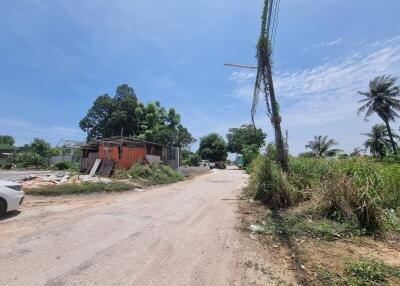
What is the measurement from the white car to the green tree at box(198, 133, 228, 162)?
181ft

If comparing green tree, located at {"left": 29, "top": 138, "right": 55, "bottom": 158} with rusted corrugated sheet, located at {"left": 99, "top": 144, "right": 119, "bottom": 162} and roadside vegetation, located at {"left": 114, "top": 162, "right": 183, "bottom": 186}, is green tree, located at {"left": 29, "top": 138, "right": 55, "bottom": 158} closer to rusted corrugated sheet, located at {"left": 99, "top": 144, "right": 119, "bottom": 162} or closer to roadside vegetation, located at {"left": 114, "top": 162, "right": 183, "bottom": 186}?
rusted corrugated sheet, located at {"left": 99, "top": 144, "right": 119, "bottom": 162}

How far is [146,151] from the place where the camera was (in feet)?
80.4

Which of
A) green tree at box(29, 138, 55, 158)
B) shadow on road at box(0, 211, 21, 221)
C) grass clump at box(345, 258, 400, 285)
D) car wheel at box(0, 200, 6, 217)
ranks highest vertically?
green tree at box(29, 138, 55, 158)

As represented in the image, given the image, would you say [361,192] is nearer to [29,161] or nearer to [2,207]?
[2,207]

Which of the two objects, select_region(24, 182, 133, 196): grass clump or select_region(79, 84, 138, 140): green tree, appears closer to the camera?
select_region(24, 182, 133, 196): grass clump

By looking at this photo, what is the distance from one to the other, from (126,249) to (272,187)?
6.54 metres

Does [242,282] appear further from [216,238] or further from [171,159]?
[171,159]

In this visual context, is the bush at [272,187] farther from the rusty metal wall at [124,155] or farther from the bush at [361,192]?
the rusty metal wall at [124,155]

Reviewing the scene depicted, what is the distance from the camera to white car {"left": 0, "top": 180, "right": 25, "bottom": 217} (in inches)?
307

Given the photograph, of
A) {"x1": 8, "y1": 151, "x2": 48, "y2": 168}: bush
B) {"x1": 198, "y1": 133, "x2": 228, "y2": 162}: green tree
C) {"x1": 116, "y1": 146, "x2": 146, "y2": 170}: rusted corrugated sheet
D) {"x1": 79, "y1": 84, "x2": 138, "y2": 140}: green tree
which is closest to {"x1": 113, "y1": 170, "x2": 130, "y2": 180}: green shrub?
{"x1": 116, "y1": 146, "x2": 146, "y2": 170}: rusted corrugated sheet

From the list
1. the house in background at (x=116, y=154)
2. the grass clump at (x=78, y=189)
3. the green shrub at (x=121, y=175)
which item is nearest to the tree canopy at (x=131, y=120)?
the house in background at (x=116, y=154)

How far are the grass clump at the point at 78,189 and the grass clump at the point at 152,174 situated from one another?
3.83 metres

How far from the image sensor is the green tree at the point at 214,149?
6316 cm

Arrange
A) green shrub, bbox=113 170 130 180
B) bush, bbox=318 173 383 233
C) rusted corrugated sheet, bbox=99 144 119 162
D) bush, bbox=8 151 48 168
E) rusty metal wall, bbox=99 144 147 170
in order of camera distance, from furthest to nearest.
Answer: bush, bbox=8 151 48 168, rusted corrugated sheet, bbox=99 144 119 162, rusty metal wall, bbox=99 144 147 170, green shrub, bbox=113 170 130 180, bush, bbox=318 173 383 233
